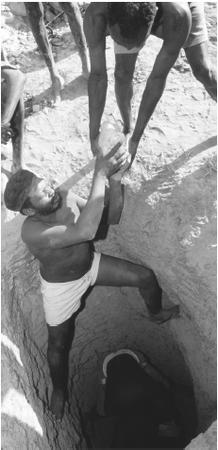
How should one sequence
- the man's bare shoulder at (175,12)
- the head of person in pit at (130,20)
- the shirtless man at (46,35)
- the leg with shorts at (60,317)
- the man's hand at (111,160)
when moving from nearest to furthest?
1. the head of person in pit at (130,20)
2. the man's bare shoulder at (175,12)
3. the man's hand at (111,160)
4. the leg with shorts at (60,317)
5. the shirtless man at (46,35)

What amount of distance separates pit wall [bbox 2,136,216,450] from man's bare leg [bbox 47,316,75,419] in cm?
9

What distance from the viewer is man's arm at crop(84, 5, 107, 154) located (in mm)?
2613

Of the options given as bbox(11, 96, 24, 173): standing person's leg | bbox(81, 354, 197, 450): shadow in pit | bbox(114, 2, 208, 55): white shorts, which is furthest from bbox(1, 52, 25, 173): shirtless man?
bbox(81, 354, 197, 450): shadow in pit

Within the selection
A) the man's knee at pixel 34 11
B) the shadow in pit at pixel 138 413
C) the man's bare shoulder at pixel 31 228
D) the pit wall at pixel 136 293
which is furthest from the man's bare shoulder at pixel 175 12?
the shadow in pit at pixel 138 413

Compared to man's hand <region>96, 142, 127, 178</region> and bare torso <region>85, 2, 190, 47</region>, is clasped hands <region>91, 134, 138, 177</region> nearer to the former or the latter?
man's hand <region>96, 142, 127, 178</region>

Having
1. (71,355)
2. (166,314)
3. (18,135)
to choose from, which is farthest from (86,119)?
(71,355)

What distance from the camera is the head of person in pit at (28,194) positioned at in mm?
2672

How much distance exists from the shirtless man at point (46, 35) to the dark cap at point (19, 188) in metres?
1.45

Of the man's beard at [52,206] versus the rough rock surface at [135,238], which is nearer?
the man's beard at [52,206]

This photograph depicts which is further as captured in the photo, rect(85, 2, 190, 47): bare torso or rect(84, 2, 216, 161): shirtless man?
rect(85, 2, 190, 47): bare torso

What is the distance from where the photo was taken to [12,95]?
3.29 metres

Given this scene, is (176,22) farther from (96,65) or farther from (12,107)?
(12,107)

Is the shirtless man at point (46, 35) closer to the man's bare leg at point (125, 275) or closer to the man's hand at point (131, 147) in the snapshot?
the man's hand at point (131, 147)

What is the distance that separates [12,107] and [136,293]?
1842mm
